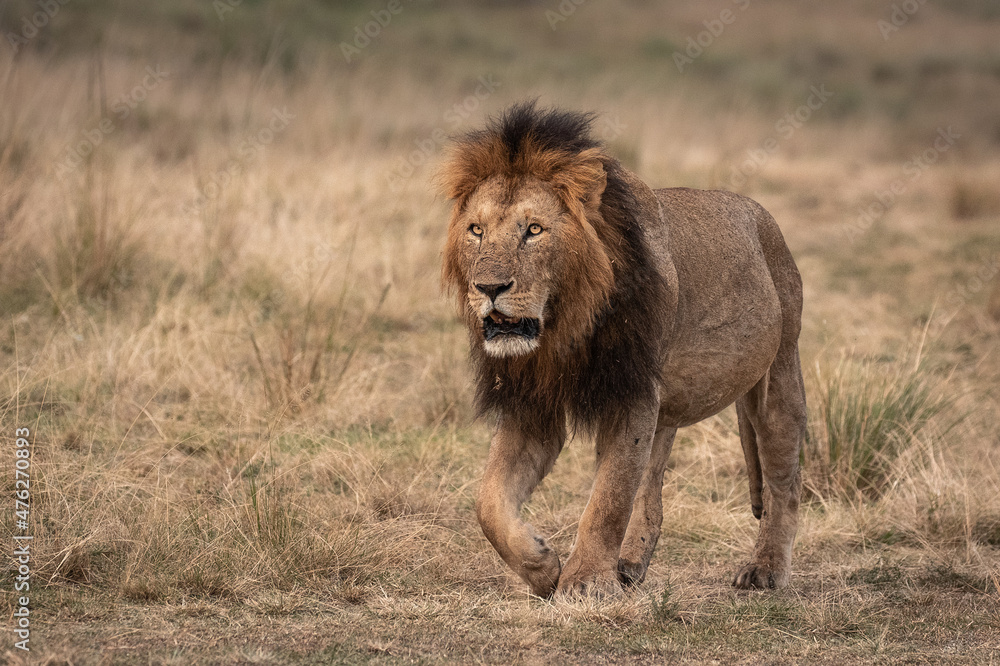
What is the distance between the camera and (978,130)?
26.4 m

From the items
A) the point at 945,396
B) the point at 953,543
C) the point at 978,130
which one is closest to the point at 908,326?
the point at 945,396

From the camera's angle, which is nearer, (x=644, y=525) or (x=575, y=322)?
(x=575, y=322)

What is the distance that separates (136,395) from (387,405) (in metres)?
1.46

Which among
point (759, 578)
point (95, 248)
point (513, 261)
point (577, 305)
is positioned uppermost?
point (513, 261)

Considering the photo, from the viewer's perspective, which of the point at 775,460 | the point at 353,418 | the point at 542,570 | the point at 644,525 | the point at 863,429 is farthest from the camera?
the point at 353,418

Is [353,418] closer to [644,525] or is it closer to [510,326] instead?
[644,525]

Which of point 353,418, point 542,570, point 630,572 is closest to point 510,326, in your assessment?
point 542,570

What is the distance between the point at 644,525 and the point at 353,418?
240 cm

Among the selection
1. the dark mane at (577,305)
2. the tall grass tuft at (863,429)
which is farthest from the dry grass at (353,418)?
the dark mane at (577,305)

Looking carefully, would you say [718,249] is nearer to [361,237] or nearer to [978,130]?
[361,237]

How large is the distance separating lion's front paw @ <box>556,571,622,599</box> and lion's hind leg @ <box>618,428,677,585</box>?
51cm

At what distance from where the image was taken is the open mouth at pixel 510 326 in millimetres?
4281

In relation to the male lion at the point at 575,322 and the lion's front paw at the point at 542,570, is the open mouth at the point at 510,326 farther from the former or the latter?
the lion's front paw at the point at 542,570

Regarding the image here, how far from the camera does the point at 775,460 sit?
5.57 metres
